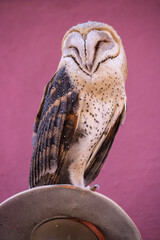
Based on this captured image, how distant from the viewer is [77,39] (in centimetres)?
151

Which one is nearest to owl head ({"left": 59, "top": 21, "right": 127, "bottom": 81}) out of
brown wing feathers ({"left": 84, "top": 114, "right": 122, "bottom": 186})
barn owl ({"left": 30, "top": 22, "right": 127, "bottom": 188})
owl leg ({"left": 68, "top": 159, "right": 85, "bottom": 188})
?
barn owl ({"left": 30, "top": 22, "right": 127, "bottom": 188})

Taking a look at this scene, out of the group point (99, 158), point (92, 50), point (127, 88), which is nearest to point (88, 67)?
point (92, 50)

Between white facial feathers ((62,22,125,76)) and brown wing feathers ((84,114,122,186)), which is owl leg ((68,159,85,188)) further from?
white facial feathers ((62,22,125,76))

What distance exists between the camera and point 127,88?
7.39 ft

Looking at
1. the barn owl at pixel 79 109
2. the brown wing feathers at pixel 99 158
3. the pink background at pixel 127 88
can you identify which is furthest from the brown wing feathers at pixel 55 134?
the pink background at pixel 127 88

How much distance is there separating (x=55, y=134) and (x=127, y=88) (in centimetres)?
98

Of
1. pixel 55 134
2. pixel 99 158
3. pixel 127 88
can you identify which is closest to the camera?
pixel 55 134

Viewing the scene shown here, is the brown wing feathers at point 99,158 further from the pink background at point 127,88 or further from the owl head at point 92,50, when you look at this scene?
the pink background at point 127,88

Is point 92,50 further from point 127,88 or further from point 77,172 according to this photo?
point 127,88

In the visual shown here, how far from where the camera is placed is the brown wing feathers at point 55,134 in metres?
1.35

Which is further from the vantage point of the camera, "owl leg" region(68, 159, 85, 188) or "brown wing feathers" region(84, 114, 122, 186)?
"brown wing feathers" region(84, 114, 122, 186)

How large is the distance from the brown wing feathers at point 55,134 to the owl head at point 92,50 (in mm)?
78

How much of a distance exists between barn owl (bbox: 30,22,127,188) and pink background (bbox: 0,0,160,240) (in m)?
0.63

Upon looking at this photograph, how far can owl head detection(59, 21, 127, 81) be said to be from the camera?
4.77 feet
